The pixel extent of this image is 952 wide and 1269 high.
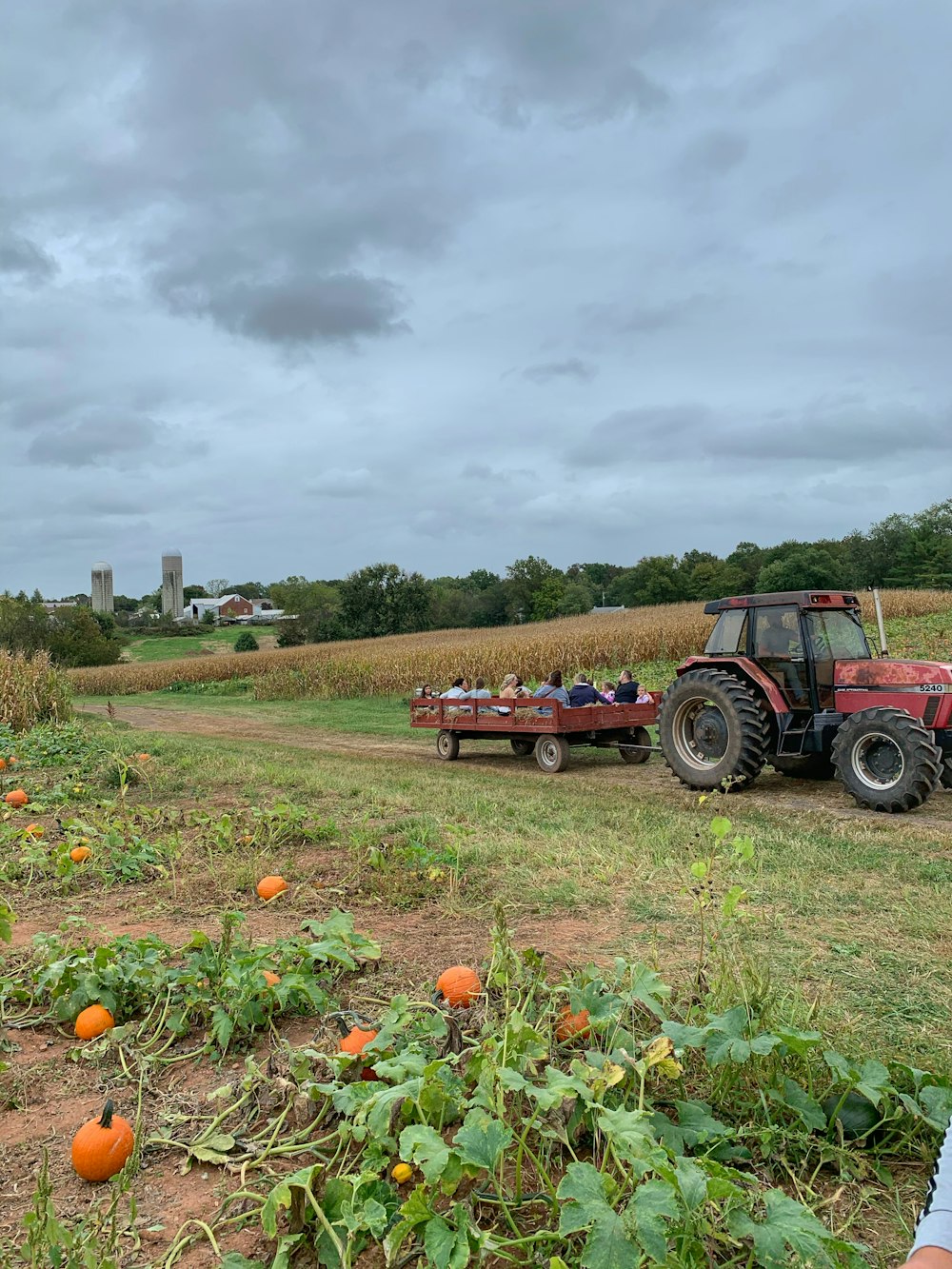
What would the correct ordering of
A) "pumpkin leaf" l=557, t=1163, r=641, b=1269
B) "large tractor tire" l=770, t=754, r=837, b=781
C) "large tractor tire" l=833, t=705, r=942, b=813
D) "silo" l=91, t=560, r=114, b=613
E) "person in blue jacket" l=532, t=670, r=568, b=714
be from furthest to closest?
"silo" l=91, t=560, r=114, b=613
"person in blue jacket" l=532, t=670, r=568, b=714
"large tractor tire" l=770, t=754, r=837, b=781
"large tractor tire" l=833, t=705, r=942, b=813
"pumpkin leaf" l=557, t=1163, r=641, b=1269

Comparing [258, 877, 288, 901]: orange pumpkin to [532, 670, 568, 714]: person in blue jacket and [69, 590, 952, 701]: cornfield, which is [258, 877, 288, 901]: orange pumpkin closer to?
[532, 670, 568, 714]: person in blue jacket

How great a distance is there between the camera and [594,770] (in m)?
11.6

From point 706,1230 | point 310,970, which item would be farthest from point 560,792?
point 706,1230

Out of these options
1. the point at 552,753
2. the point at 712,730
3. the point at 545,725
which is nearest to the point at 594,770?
the point at 552,753

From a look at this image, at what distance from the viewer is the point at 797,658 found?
9.22 meters

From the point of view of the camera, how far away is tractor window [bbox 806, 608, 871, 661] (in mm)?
9180

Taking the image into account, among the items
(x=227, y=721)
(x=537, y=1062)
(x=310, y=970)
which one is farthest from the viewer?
(x=227, y=721)

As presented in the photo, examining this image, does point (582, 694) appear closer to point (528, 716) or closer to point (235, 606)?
point (528, 716)

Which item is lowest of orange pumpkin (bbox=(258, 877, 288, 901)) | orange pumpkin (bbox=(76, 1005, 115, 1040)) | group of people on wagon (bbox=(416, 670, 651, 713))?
orange pumpkin (bbox=(76, 1005, 115, 1040))

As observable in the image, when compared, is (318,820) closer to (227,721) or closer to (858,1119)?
(858,1119)

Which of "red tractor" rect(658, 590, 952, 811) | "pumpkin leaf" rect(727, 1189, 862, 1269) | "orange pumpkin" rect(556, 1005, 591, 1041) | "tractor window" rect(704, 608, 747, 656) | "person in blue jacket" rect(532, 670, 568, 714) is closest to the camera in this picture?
"pumpkin leaf" rect(727, 1189, 862, 1269)

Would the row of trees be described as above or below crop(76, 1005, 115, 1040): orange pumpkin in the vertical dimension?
above

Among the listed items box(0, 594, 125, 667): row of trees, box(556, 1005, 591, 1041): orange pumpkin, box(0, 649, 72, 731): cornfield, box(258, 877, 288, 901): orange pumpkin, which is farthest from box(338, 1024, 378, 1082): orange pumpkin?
box(0, 594, 125, 667): row of trees

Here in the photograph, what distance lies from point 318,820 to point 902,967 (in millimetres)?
4070
